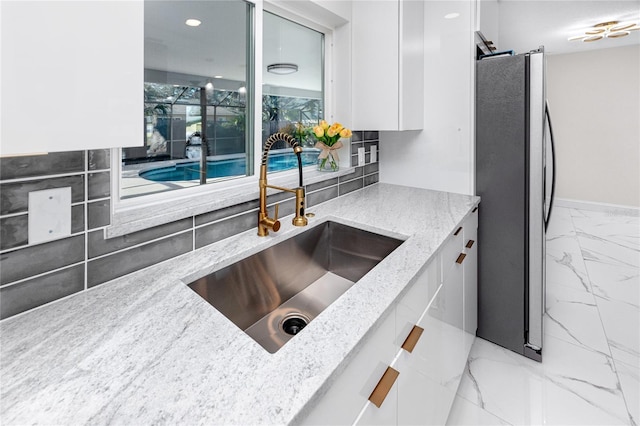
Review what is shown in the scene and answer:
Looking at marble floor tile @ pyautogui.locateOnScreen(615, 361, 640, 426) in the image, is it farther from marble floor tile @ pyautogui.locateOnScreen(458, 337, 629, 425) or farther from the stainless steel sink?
the stainless steel sink

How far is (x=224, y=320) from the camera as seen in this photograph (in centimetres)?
76

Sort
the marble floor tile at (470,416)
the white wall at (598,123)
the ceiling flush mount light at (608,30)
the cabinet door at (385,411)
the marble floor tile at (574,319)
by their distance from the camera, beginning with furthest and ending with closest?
the white wall at (598,123), the ceiling flush mount light at (608,30), the marble floor tile at (574,319), the marble floor tile at (470,416), the cabinet door at (385,411)

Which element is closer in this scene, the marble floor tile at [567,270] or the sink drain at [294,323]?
the sink drain at [294,323]

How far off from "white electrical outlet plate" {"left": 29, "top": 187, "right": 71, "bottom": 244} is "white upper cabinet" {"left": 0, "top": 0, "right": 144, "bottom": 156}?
331 mm

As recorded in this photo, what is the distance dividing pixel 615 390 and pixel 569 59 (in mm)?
5089

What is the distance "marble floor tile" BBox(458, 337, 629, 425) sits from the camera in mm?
1535

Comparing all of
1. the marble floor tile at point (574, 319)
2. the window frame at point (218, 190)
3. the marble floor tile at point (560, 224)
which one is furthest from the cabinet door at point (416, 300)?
the marble floor tile at point (560, 224)

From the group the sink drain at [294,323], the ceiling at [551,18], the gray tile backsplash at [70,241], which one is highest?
the ceiling at [551,18]

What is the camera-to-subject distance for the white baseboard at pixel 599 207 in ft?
15.5

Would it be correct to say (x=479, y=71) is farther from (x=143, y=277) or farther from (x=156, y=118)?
(x=143, y=277)

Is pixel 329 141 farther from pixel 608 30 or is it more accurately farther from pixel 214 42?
pixel 608 30

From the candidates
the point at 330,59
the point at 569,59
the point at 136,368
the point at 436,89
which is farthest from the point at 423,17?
the point at 569,59

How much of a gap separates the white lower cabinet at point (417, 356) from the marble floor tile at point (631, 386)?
743 mm

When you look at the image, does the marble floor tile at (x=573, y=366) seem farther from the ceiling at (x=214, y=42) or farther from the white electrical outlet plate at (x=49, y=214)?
the ceiling at (x=214, y=42)
